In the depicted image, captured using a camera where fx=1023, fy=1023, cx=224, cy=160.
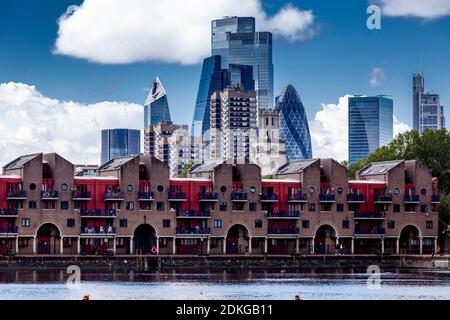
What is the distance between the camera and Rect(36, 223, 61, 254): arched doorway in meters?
113

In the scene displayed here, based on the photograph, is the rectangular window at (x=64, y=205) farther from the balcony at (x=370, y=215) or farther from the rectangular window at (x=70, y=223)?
the balcony at (x=370, y=215)

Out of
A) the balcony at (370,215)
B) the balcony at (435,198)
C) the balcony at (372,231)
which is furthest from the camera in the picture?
the balcony at (435,198)

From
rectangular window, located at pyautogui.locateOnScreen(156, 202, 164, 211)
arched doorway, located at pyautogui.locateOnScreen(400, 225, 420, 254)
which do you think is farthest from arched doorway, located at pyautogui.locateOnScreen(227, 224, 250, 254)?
arched doorway, located at pyautogui.locateOnScreen(400, 225, 420, 254)

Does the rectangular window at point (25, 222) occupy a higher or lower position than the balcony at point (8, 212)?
lower

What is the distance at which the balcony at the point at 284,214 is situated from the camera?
406 ft

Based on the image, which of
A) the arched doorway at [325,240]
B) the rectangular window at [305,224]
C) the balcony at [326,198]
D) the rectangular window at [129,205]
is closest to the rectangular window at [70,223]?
the rectangular window at [129,205]

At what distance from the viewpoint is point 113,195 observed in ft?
379

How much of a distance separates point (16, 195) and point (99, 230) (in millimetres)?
10431

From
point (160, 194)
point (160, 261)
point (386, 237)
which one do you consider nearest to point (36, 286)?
point (160, 261)

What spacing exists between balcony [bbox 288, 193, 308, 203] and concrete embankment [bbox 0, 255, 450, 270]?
759 cm

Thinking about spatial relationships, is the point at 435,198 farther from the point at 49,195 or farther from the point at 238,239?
the point at 49,195

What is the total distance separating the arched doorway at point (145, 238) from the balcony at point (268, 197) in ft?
45.5

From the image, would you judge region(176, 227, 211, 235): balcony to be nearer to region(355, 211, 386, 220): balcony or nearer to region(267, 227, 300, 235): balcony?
region(267, 227, 300, 235): balcony
